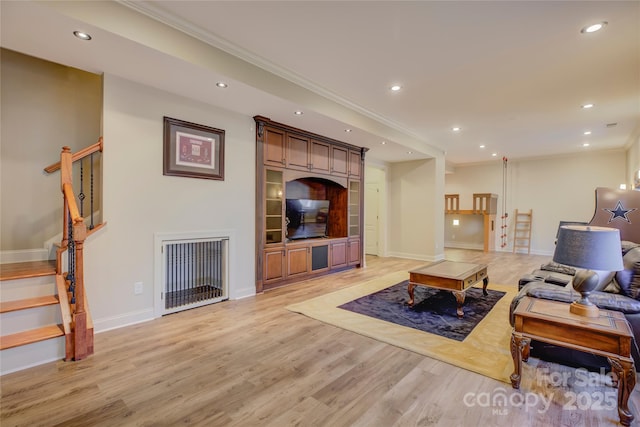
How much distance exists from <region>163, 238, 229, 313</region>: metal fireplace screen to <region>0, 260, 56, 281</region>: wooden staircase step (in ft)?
3.94

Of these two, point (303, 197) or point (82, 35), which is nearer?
point (82, 35)

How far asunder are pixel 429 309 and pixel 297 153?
3188mm

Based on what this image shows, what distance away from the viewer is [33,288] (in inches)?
107

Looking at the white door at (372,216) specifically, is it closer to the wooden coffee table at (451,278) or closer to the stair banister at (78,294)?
the wooden coffee table at (451,278)

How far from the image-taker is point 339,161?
6.04 metres

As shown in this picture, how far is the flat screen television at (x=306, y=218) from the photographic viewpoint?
5368mm

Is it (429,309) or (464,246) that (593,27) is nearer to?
(429,309)

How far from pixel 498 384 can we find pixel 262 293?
3244 mm

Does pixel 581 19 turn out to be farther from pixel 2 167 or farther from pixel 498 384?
pixel 2 167

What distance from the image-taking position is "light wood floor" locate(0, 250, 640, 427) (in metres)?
1.86

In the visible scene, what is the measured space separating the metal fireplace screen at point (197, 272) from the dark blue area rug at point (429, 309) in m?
1.83

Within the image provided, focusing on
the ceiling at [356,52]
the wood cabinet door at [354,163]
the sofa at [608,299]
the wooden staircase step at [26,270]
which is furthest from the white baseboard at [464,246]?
the wooden staircase step at [26,270]

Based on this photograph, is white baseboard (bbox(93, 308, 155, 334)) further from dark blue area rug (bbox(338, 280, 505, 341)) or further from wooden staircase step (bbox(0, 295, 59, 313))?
dark blue area rug (bbox(338, 280, 505, 341))

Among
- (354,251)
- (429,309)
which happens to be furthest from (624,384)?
(354,251)
